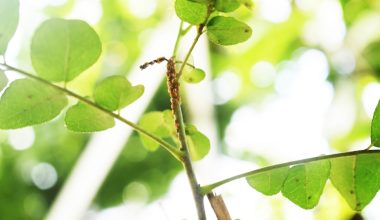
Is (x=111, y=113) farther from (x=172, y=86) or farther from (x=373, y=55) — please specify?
(x=373, y=55)

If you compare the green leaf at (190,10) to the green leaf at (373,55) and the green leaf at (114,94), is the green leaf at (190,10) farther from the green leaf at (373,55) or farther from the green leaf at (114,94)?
the green leaf at (373,55)

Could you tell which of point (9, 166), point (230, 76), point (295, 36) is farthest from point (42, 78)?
point (9, 166)

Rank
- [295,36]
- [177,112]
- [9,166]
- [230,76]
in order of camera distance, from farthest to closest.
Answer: [9,166]
[230,76]
[295,36]
[177,112]

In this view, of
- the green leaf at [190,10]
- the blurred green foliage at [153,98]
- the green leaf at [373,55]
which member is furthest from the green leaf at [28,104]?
the green leaf at [373,55]

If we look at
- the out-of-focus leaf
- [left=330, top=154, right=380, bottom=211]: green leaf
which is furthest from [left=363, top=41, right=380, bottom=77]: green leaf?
[left=330, top=154, right=380, bottom=211]: green leaf

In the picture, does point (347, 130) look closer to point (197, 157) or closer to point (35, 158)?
point (197, 157)

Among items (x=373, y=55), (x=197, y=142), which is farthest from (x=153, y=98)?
(x=197, y=142)
